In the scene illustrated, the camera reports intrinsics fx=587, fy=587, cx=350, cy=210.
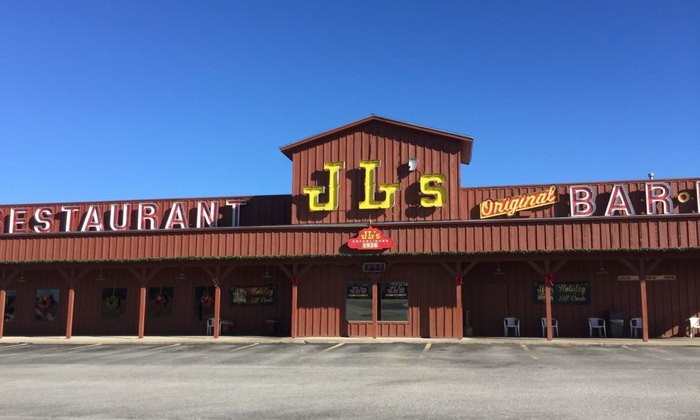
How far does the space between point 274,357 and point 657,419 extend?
439 inches

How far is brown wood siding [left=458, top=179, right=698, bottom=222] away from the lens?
23859mm

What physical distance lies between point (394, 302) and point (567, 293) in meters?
6.99

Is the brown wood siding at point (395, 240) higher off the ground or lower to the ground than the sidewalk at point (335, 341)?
higher

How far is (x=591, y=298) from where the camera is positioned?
23469 millimetres

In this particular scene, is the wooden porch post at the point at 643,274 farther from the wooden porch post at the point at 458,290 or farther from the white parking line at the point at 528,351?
the wooden porch post at the point at 458,290

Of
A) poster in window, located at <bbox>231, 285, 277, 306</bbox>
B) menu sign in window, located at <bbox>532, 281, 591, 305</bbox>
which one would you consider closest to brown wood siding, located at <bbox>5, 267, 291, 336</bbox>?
poster in window, located at <bbox>231, 285, 277, 306</bbox>

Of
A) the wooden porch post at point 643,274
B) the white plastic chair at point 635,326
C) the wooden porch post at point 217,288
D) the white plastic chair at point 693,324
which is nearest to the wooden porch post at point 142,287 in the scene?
the wooden porch post at point 217,288

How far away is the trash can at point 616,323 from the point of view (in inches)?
889

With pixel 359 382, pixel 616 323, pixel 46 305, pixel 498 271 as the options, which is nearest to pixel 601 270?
pixel 616 323

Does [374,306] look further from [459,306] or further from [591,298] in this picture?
[591,298]

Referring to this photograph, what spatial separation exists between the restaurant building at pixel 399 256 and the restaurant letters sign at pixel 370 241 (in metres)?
0.04

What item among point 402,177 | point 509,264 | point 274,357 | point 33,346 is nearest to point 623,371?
point 274,357

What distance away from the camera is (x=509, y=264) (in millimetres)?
24219

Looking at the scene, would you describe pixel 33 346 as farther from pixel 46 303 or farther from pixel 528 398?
pixel 528 398
